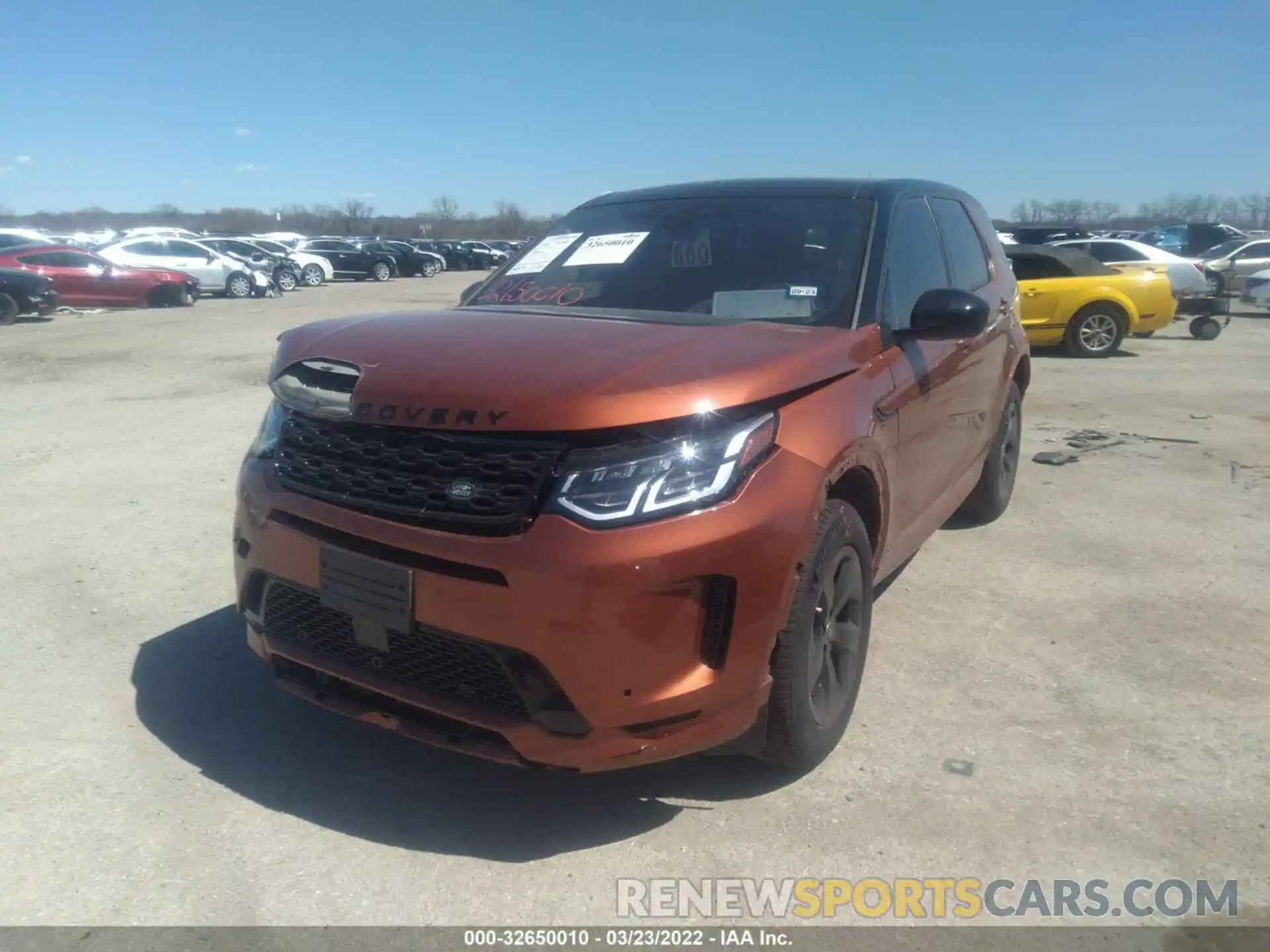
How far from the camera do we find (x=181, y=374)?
38.1 ft

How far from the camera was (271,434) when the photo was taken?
3.20 metres

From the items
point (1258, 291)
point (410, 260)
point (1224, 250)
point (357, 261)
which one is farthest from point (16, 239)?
point (1224, 250)

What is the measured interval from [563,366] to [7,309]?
20120 millimetres

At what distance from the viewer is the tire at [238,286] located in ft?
93.9

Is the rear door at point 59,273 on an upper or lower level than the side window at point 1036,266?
lower

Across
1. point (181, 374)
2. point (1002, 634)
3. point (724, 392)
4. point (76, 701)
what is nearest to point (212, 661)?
point (76, 701)

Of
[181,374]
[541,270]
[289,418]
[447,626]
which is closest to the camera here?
[447,626]

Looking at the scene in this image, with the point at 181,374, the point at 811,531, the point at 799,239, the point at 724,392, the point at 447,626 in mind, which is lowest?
the point at 181,374

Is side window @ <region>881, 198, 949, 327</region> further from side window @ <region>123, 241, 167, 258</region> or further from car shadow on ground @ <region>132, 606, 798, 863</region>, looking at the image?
side window @ <region>123, 241, 167, 258</region>

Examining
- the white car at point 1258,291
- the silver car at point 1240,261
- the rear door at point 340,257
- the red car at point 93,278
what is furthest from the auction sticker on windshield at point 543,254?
the rear door at point 340,257

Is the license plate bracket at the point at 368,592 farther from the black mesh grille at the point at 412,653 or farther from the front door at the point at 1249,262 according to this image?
the front door at the point at 1249,262

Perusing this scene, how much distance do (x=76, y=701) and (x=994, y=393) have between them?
4360 millimetres

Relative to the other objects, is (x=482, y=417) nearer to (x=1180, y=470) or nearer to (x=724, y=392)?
(x=724, y=392)

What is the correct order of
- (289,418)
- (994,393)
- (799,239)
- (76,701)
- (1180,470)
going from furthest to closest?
1. (1180,470)
2. (994,393)
3. (799,239)
4. (76,701)
5. (289,418)
